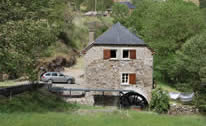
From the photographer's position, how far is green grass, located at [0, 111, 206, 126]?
1731 centimetres

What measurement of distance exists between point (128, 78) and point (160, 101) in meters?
4.12

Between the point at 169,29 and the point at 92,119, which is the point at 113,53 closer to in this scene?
the point at 92,119

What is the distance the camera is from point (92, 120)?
1908 centimetres

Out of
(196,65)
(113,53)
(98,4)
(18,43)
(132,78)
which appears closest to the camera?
(18,43)

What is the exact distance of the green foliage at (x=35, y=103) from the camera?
1961 centimetres

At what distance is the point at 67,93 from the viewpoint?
28.1m

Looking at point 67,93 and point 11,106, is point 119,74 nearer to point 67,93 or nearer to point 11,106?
point 67,93

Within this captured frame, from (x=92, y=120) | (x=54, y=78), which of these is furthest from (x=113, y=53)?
(x=92, y=120)

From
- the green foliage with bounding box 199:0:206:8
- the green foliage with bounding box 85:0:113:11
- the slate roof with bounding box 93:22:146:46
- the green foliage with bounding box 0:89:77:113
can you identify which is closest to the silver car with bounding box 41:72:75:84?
the green foliage with bounding box 0:89:77:113

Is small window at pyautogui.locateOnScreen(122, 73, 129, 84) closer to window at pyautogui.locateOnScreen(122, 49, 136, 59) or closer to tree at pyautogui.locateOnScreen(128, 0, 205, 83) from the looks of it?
window at pyautogui.locateOnScreen(122, 49, 136, 59)

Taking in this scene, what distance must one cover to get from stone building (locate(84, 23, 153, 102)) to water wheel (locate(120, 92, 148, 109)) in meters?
0.48

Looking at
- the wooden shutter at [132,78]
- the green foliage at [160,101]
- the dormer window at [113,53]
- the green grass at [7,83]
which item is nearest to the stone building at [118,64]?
the wooden shutter at [132,78]

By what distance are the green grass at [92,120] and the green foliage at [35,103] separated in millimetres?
1695

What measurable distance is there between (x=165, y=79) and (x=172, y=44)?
6634mm
